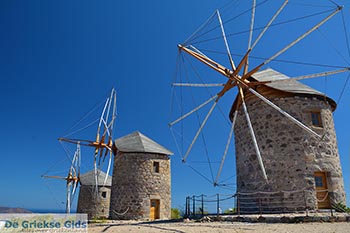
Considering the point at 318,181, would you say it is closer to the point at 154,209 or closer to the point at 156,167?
the point at 156,167

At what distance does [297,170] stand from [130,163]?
39.0ft

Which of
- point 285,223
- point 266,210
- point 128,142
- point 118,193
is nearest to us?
point 285,223

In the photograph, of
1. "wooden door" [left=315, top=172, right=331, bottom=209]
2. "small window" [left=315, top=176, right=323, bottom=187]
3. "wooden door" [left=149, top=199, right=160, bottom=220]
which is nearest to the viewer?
"wooden door" [left=315, top=172, right=331, bottom=209]

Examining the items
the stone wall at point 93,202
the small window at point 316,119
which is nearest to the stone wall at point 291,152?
the small window at point 316,119

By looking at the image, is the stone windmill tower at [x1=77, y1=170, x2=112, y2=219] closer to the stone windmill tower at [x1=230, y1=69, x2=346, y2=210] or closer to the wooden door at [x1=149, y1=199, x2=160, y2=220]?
the wooden door at [x1=149, y1=199, x2=160, y2=220]

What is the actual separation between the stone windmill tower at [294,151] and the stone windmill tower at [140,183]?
823cm

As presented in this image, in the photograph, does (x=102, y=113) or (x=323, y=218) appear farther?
(x=102, y=113)

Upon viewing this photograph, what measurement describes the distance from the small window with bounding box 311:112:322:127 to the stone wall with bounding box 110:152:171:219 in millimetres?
11578

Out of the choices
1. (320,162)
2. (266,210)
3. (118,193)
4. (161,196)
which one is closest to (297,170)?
(320,162)

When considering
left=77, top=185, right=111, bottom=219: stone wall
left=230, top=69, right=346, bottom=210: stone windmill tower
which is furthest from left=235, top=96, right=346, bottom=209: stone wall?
left=77, top=185, right=111, bottom=219: stone wall

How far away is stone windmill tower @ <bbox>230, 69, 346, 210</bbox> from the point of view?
10953mm

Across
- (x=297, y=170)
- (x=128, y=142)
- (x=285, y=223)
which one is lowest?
(x=285, y=223)

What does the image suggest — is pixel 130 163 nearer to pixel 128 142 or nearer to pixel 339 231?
pixel 128 142

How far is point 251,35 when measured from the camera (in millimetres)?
11242
